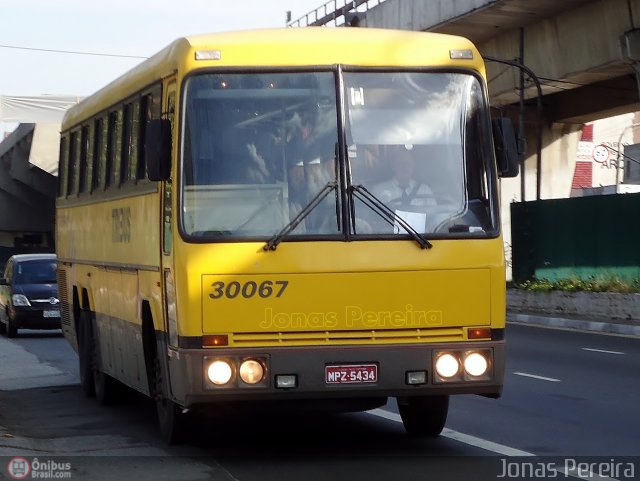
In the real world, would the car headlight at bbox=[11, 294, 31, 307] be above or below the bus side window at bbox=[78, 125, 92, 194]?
below

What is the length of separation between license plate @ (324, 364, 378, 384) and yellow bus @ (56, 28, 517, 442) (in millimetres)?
13

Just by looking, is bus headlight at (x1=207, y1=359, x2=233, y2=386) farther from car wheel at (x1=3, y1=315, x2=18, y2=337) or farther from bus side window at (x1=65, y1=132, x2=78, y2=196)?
car wheel at (x1=3, y1=315, x2=18, y2=337)

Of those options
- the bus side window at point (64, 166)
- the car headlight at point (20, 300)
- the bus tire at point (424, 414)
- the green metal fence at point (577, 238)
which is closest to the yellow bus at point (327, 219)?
the bus tire at point (424, 414)

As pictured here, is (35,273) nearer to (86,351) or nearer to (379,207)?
(86,351)

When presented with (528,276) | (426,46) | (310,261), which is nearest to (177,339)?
(310,261)

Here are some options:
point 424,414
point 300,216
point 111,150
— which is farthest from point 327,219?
point 111,150

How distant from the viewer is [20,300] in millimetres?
26766

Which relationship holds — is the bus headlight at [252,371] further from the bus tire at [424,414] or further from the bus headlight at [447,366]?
the bus tire at [424,414]

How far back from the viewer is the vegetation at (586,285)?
2700 cm

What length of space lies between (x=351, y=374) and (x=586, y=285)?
20217mm

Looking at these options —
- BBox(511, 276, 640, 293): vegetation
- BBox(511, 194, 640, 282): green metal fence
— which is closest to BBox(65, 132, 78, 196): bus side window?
BBox(511, 276, 640, 293): vegetation

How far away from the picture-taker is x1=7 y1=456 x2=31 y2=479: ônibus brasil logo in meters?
9.06

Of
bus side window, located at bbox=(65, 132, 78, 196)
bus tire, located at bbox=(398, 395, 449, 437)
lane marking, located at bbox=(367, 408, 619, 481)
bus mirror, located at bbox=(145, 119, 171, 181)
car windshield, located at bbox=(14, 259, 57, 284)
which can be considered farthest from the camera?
car windshield, located at bbox=(14, 259, 57, 284)

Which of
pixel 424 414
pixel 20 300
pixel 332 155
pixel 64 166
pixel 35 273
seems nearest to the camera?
pixel 332 155
